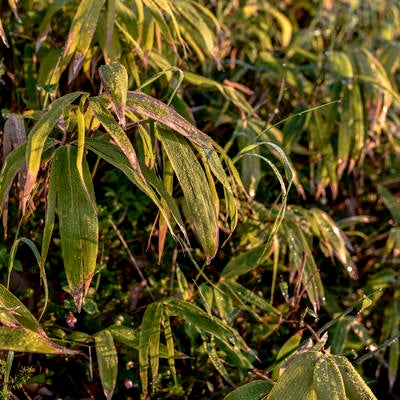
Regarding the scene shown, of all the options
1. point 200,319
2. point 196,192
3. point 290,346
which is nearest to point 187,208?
point 196,192

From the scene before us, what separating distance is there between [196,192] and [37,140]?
0.23 metres

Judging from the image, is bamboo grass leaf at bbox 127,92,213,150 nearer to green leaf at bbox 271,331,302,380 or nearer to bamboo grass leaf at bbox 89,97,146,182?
bamboo grass leaf at bbox 89,97,146,182

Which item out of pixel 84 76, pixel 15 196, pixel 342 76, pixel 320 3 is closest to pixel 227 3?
pixel 320 3

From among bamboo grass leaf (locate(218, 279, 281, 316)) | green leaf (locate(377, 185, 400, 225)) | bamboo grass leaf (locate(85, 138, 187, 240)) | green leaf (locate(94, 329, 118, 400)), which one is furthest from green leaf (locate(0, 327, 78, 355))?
green leaf (locate(377, 185, 400, 225))

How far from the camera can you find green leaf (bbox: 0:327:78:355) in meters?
0.93

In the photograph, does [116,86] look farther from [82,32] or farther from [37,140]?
[82,32]

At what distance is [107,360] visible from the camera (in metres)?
1.12

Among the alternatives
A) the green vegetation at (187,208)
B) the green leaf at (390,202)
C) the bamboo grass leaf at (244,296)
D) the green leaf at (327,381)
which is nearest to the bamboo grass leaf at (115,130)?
the green vegetation at (187,208)

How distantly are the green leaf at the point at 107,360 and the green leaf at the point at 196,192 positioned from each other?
252mm

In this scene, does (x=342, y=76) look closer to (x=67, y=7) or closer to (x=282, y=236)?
(x=282, y=236)

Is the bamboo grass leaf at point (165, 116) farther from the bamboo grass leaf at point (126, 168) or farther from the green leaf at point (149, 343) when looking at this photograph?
the green leaf at point (149, 343)

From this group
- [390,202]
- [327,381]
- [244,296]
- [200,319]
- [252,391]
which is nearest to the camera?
[327,381]

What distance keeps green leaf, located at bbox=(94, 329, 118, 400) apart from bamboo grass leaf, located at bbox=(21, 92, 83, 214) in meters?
0.30

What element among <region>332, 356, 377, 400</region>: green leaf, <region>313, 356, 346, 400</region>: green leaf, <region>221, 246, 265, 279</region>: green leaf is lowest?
<region>221, 246, 265, 279</region>: green leaf
